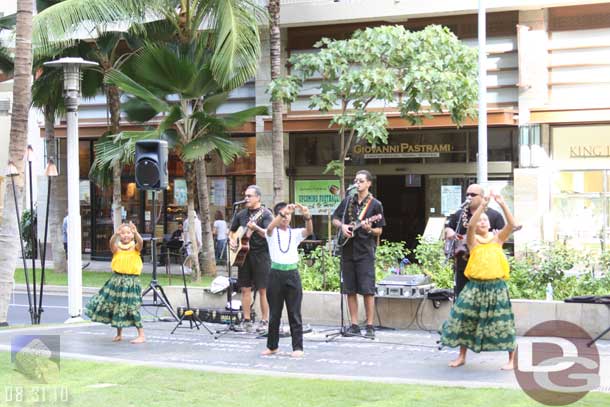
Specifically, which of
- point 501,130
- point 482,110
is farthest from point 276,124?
point 501,130

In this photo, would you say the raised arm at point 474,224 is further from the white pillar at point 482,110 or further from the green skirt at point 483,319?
the white pillar at point 482,110

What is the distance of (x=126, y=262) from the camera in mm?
12211

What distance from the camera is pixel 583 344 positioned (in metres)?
11.8

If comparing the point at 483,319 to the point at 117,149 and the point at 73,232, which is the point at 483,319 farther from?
the point at 117,149

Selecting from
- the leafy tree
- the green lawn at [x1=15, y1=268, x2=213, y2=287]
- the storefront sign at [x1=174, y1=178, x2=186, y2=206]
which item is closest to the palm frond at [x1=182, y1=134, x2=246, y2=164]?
the leafy tree

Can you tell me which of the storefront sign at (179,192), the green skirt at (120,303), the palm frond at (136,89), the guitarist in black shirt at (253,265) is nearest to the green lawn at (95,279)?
the storefront sign at (179,192)

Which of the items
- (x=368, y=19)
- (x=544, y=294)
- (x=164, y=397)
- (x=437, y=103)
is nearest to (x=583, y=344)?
(x=544, y=294)

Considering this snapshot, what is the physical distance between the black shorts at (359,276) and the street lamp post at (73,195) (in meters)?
4.64

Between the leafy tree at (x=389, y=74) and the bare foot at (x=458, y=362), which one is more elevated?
the leafy tree at (x=389, y=74)

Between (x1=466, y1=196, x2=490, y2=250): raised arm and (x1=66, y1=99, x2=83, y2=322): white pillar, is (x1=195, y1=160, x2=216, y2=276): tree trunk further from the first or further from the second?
(x1=466, y1=196, x2=490, y2=250): raised arm

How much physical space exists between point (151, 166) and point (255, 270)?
1.94m

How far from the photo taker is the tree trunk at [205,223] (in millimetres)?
23062

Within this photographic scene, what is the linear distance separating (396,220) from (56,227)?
9246 mm

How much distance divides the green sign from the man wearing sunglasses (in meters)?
15.3
